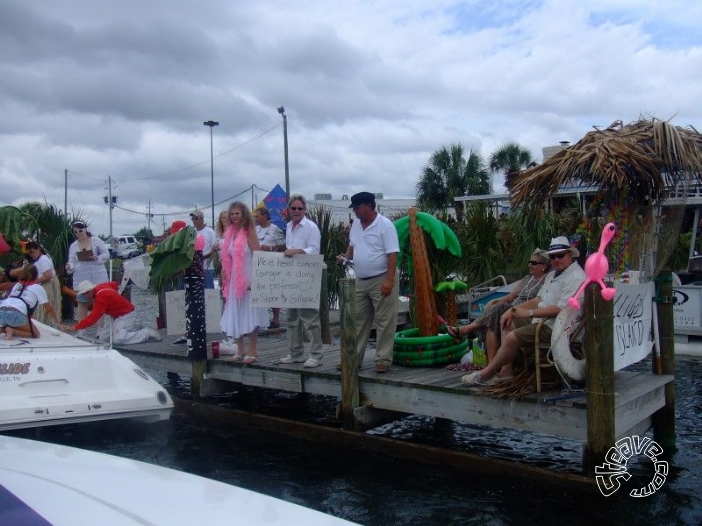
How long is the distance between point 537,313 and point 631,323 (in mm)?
1141

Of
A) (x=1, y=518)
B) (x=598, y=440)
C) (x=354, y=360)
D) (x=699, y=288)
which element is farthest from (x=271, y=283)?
(x=699, y=288)

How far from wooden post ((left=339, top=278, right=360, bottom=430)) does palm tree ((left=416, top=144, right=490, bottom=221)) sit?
36.9m

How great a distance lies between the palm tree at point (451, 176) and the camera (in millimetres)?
43841

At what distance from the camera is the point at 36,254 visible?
407 inches

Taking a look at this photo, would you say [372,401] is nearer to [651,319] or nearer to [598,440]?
[598,440]

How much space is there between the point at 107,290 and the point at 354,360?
301 centimetres

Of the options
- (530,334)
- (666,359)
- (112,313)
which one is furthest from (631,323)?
(112,313)

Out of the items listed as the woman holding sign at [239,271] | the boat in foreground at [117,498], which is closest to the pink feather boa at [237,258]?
the woman holding sign at [239,271]

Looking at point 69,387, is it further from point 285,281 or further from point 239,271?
point 285,281

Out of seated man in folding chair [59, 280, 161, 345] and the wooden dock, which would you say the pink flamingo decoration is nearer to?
the wooden dock

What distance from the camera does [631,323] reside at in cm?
650

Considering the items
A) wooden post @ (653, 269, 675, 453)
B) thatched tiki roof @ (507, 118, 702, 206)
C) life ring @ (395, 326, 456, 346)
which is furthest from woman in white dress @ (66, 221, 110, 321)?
wooden post @ (653, 269, 675, 453)

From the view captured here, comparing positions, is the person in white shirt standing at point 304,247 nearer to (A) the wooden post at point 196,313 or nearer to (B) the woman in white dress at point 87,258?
(A) the wooden post at point 196,313

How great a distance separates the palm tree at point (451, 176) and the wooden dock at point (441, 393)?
3567 cm
